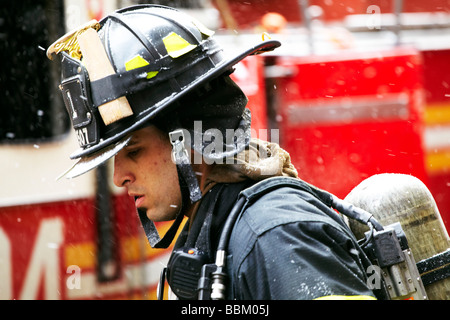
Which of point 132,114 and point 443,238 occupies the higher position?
point 132,114

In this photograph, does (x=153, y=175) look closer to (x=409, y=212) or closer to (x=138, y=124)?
(x=138, y=124)

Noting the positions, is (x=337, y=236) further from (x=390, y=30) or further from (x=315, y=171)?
(x=390, y=30)

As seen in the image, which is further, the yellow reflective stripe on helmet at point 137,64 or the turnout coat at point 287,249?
the yellow reflective stripe on helmet at point 137,64

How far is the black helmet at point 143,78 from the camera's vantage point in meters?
1.91

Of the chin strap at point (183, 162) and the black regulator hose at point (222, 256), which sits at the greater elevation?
the chin strap at point (183, 162)

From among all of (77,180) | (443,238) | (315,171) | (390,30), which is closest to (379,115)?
(315,171)

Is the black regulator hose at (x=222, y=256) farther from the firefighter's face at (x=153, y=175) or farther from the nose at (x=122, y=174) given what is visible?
the nose at (x=122, y=174)

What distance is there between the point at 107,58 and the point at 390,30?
3.86m

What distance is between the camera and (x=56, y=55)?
7.07 ft

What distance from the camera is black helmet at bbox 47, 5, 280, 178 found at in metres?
1.91

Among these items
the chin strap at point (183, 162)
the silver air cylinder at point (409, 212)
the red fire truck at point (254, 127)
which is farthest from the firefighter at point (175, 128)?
the red fire truck at point (254, 127)

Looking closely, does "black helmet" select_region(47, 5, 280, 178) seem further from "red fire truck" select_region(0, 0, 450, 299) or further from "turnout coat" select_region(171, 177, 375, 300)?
"red fire truck" select_region(0, 0, 450, 299)

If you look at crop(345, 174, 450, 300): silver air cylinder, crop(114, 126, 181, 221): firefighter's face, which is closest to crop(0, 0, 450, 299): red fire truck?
crop(114, 126, 181, 221): firefighter's face

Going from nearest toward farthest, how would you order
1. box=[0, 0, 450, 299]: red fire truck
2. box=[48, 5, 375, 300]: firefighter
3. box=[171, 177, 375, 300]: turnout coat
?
box=[171, 177, 375, 300]: turnout coat < box=[48, 5, 375, 300]: firefighter < box=[0, 0, 450, 299]: red fire truck
